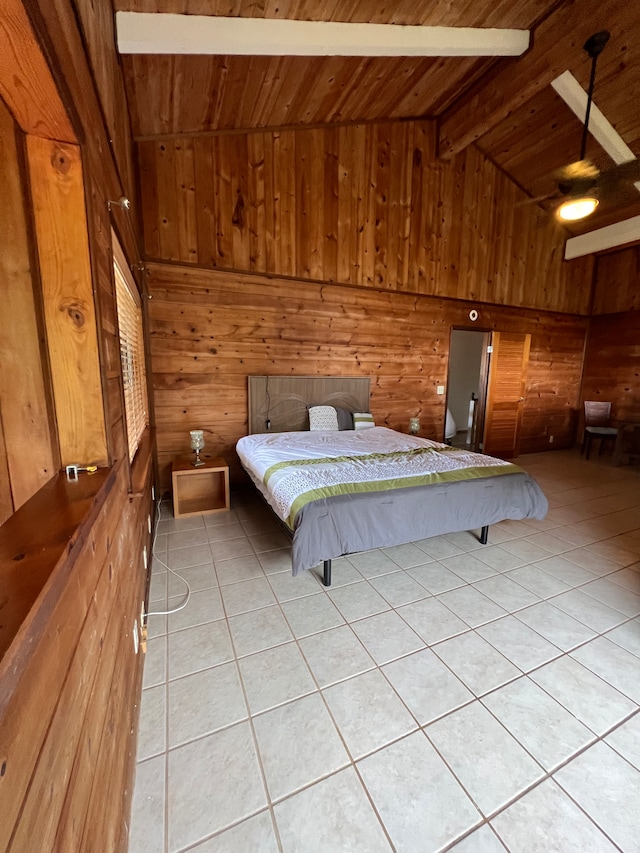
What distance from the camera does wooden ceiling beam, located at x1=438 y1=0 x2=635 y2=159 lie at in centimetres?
285

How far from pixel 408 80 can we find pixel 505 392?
4078 millimetres

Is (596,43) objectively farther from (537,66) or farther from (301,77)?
(301,77)

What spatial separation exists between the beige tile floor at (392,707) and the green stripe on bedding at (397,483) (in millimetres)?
602

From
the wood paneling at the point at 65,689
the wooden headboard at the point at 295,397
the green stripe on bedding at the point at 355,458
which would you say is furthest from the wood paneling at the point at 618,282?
the wood paneling at the point at 65,689

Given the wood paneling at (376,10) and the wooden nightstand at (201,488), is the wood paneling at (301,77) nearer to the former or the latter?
the wood paneling at (376,10)

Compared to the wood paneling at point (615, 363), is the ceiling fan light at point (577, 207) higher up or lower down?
higher up

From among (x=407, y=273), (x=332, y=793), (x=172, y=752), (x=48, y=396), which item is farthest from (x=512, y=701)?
(x=407, y=273)

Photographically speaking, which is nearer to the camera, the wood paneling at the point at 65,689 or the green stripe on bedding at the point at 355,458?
the wood paneling at the point at 65,689

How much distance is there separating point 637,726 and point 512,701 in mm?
458

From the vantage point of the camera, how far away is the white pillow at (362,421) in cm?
421

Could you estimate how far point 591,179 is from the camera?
281cm

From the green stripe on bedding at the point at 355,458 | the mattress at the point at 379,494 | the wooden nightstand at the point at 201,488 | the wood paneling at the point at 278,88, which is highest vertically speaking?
the wood paneling at the point at 278,88

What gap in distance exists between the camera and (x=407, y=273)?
448cm

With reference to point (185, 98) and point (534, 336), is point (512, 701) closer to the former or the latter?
point (185, 98)
